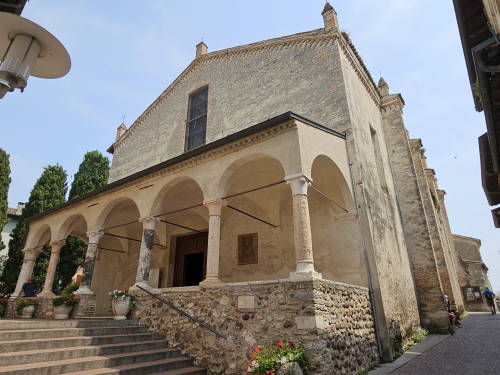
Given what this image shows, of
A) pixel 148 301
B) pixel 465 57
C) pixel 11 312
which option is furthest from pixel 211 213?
pixel 11 312

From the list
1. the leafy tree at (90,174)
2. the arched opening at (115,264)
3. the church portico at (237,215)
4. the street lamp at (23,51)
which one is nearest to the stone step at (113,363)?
the church portico at (237,215)

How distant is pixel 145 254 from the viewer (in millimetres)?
8914

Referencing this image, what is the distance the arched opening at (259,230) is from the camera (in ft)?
31.7

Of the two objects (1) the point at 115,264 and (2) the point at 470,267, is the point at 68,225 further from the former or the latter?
(2) the point at 470,267

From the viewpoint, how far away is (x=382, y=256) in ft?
29.6

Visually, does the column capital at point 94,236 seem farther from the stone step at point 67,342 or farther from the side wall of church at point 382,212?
the side wall of church at point 382,212

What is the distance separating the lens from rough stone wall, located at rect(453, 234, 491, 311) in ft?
82.1

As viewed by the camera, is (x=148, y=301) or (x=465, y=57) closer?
(x=465, y=57)

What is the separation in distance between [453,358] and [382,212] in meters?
4.49

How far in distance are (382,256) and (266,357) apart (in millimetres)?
5162

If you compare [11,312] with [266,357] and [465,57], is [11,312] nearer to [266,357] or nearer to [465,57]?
[266,357]

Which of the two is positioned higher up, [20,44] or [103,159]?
[103,159]

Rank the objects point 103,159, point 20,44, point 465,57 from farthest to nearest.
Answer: point 103,159 < point 465,57 < point 20,44

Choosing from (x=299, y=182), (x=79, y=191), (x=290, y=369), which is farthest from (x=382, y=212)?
(x=79, y=191)
